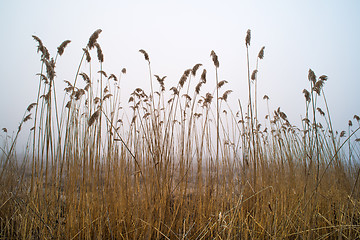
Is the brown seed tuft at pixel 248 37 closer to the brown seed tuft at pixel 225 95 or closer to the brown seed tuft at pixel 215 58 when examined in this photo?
the brown seed tuft at pixel 215 58

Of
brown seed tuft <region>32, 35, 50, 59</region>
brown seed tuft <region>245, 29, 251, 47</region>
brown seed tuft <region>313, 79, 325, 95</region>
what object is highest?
brown seed tuft <region>245, 29, 251, 47</region>

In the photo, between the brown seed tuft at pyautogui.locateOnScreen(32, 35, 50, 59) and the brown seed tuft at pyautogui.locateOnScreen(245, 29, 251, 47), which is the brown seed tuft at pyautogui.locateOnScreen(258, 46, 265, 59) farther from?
the brown seed tuft at pyautogui.locateOnScreen(32, 35, 50, 59)

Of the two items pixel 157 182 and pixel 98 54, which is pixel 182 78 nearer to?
pixel 98 54

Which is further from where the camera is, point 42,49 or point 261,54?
point 261,54

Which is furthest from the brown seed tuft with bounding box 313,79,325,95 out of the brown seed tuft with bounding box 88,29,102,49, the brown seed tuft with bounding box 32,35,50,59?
the brown seed tuft with bounding box 32,35,50,59

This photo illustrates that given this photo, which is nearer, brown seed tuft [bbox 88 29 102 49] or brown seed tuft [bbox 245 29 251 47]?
brown seed tuft [bbox 88 29 102 49]

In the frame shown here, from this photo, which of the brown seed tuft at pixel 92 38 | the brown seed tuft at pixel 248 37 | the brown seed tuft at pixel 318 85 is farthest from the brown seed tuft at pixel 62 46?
the brown seed tuft at pixel 318 85

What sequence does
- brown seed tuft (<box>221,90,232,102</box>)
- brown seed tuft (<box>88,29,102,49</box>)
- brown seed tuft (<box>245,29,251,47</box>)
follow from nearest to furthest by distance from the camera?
1. brown seed tuft (<box>88,29,102,49</box>)
2. brown seed tuft (<box>245,29,251,47</box>)
3. brown seed tuft (<box>221,90,232,102</box>)

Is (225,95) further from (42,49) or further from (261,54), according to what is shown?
(42,49)

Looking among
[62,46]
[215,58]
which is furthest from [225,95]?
[62,46]

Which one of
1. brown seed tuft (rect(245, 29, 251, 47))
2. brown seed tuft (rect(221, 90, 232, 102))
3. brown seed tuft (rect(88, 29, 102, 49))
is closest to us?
brown seed tuft (rect(88, 29, 102, 49))

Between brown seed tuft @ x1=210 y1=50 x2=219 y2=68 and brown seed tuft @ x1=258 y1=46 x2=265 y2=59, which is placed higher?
brown seed tuft @ x1=258 y1=46 x2=265 y2=59

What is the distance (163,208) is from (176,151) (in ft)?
2.21

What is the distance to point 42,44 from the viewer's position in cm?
126
